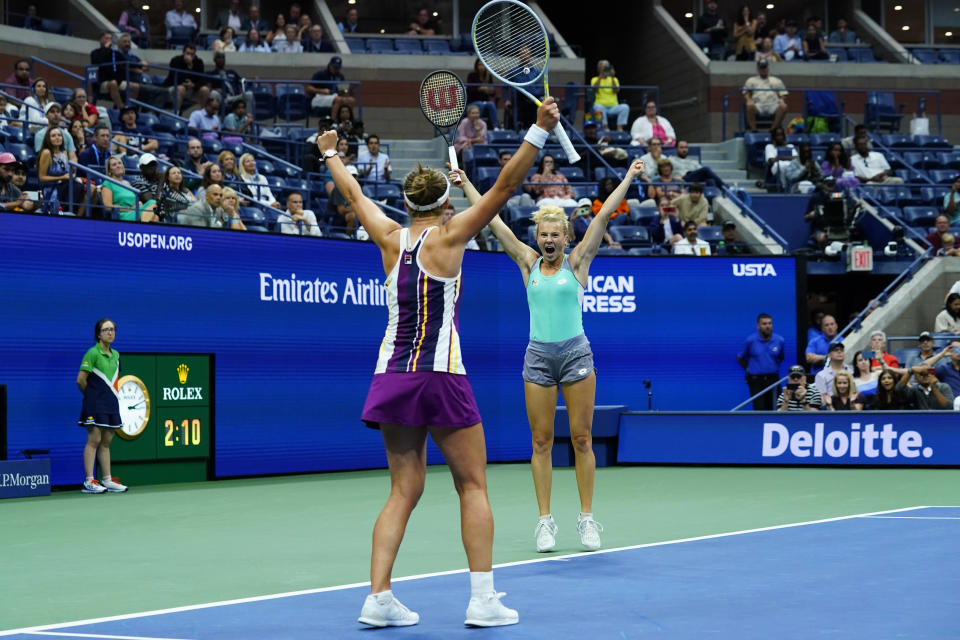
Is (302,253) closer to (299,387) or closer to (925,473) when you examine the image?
(299,387)

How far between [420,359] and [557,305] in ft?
10.1

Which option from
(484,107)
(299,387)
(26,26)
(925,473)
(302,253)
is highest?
(26,26)

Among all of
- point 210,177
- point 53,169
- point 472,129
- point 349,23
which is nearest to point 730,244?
point 472,129

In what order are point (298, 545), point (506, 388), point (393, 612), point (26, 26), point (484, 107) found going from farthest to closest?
point (26, 26)
point (484, 107)
point (506, 388)
point (298, 545)
point (393, 612)

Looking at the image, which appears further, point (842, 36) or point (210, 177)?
point (842, 36)

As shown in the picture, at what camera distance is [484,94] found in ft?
76.6

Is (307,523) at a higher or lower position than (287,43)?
lower

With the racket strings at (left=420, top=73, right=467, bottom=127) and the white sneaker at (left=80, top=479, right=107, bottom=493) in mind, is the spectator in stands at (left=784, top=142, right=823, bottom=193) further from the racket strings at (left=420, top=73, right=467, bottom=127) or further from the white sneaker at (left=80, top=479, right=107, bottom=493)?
the racket strings at (left=420, top=73, right=467, bottom=127)

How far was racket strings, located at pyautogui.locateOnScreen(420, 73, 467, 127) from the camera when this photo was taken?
26.1 feet

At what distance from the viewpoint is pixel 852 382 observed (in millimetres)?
16500

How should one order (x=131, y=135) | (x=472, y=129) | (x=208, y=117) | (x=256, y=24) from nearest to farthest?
1. (x=131, y=135)
2. (x=208, y=117)
3. (x=472, y=129)
4. (x=256, y=24)

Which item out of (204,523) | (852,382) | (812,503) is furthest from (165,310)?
(852,382)

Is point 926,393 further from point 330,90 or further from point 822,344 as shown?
point 330,90

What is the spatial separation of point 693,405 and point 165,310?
24.7 ft
